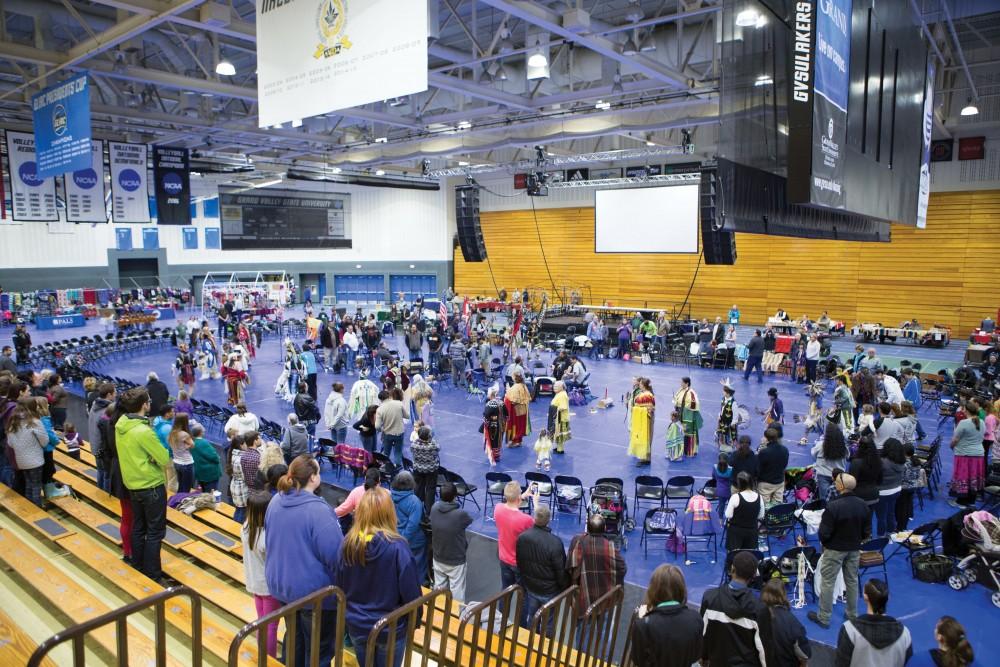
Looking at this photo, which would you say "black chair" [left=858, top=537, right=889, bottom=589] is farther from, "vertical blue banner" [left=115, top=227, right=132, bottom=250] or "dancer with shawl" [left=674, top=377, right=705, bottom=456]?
"vertical blue banner" [left=115, top=227, right=132, bottom=250]

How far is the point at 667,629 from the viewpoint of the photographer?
11.9ft

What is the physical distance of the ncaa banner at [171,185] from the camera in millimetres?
14172

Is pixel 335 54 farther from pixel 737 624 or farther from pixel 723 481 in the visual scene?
pixel 723 481

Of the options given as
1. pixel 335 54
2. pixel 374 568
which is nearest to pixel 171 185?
pixel 335 54

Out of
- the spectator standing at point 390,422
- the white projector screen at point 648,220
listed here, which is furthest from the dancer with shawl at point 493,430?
the white projector screen at point 648,220

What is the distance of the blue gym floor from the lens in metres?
6.33

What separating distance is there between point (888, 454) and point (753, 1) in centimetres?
513

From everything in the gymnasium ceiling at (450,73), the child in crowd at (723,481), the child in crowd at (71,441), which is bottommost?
the child in crowd at (723,481)

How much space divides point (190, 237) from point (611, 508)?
31.5m

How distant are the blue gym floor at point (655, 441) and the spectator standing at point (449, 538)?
223cm

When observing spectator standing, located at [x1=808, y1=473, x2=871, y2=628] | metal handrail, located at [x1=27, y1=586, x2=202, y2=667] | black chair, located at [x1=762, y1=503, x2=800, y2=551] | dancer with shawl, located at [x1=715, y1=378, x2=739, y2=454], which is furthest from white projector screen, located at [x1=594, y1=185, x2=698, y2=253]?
metal handrail, located at [x1=27, y1=586, x2=202, y2=667]

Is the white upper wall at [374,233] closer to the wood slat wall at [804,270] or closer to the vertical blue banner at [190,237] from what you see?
the vertical blue banner at [190,237]

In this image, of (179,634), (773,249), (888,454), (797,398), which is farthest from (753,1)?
(773,249)

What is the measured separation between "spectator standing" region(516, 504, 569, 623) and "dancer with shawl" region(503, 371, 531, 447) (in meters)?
6.40
